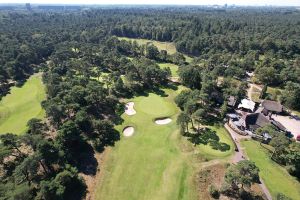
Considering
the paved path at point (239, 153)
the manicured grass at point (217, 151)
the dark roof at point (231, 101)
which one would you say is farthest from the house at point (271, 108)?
the manicured grass at point (217, 151)

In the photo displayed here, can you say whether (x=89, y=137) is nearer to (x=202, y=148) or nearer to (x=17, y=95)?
(x=202, y=148)


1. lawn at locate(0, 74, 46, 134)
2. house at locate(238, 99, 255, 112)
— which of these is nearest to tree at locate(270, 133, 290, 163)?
house at locate(238, 99, 255, 112)

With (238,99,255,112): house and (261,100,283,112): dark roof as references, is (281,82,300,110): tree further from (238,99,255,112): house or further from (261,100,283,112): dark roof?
(238,99,255,112): house

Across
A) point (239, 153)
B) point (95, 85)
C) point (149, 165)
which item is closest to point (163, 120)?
point (149, 165)

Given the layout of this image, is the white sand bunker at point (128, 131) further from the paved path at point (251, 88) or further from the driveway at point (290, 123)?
the paved path at point (251, 88)

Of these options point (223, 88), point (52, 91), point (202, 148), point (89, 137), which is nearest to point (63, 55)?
point (52, 91)

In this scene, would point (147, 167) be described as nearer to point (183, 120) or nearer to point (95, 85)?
point (183, 120)
